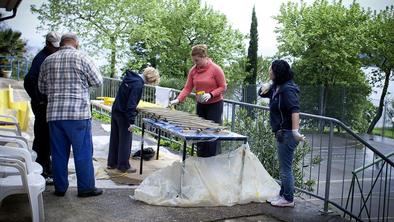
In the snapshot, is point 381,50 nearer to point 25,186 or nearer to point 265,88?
point 265,88

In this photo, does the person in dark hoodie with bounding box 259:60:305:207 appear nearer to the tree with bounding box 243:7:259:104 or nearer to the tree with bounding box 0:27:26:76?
the tree with bounding box 0:27:26:76

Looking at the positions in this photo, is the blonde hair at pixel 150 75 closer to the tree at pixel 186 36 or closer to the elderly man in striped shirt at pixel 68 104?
the elderly man in striped shirt at pixel 68 104

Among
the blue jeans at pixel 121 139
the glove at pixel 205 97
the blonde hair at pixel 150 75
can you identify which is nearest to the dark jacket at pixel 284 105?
the glove at pixel 205 97

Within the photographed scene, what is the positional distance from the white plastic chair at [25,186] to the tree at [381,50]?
1035 inches

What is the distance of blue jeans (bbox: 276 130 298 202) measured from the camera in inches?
160

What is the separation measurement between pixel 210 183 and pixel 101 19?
17.7 meters

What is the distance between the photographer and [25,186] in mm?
3166

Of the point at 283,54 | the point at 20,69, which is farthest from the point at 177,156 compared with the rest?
the point at 283,54

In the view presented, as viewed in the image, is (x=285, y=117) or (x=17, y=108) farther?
(x=17, y=108)

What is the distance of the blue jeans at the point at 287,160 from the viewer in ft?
13.3

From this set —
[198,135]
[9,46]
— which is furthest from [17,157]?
[9,46]

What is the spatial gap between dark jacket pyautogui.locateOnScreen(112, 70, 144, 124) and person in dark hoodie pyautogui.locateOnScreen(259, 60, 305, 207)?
1.42 meters

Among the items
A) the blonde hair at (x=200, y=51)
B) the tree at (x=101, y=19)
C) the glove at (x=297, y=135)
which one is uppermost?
the tree at (x=101, y=19)

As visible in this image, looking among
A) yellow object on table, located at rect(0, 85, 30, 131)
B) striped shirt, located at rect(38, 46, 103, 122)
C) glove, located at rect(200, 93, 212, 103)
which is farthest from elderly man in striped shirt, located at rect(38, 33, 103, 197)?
yellow object on table, located at rect(0, 85, 30, 131)
